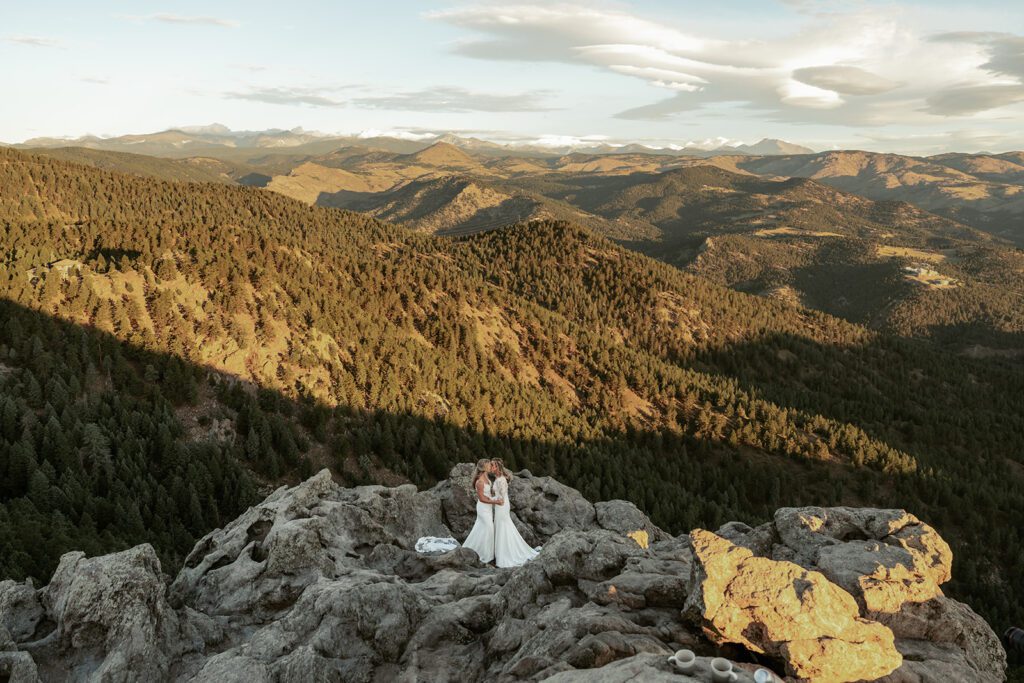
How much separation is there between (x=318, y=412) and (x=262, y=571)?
38.4 meters

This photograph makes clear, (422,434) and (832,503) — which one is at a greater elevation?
(422,434)

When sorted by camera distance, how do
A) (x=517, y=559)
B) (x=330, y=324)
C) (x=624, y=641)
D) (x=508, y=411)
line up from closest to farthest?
(x=624, y=641) < (x=517, y=559) < (x=330, y=324) < (x=508, y=411)

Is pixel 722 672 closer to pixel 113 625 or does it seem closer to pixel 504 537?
pixel 113 625

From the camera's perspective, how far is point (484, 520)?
95.9 feet

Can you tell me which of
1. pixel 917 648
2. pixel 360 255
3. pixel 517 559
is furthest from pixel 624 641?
pixel 360 255

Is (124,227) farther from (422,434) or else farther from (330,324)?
(422,434)

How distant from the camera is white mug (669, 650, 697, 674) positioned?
1228 centimetres

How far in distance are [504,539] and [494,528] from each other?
79cm

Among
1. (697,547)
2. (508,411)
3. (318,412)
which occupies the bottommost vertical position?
(508,411)

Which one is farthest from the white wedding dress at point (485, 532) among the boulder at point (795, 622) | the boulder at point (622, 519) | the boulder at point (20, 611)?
the boulder at point (20, 611)

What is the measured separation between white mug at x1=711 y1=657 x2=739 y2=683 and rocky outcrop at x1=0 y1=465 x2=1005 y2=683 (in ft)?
0.85

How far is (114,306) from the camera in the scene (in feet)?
198

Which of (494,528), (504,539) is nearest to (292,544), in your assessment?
(494,528)

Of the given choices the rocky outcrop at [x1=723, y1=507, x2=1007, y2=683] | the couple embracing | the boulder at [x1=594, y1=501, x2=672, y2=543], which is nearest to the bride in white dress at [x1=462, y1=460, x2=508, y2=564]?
the couple embracing
